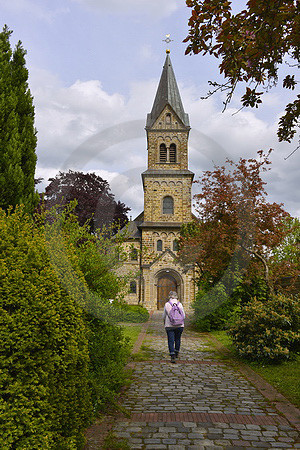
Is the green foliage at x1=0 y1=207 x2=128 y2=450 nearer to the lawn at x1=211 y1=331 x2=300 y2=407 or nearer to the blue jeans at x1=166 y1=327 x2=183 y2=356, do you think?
the lawn at x1=211 y1=331 x2=300 y2=407

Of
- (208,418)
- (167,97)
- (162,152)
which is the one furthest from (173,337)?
(167,97)

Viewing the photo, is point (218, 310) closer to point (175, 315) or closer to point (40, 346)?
point (175, 315)

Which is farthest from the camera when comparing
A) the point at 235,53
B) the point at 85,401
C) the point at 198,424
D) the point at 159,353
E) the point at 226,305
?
the point at 226,305

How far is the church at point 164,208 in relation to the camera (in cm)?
3092

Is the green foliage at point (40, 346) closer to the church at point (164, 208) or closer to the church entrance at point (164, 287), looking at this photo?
the church at point (164, 208)

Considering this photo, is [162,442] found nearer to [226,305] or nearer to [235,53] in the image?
[235,53]

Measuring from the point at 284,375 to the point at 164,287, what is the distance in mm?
→ 24438

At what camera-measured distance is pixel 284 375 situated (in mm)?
7027

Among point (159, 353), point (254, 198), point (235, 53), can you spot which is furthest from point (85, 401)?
point (254, 198)

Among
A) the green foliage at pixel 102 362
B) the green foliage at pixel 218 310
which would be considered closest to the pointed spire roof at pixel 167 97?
the green foliage at pixel 218 310

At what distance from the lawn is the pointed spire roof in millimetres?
29773

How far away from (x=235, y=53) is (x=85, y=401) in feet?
13.2

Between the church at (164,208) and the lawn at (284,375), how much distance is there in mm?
21694

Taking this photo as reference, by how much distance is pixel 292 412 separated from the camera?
5023 mm
